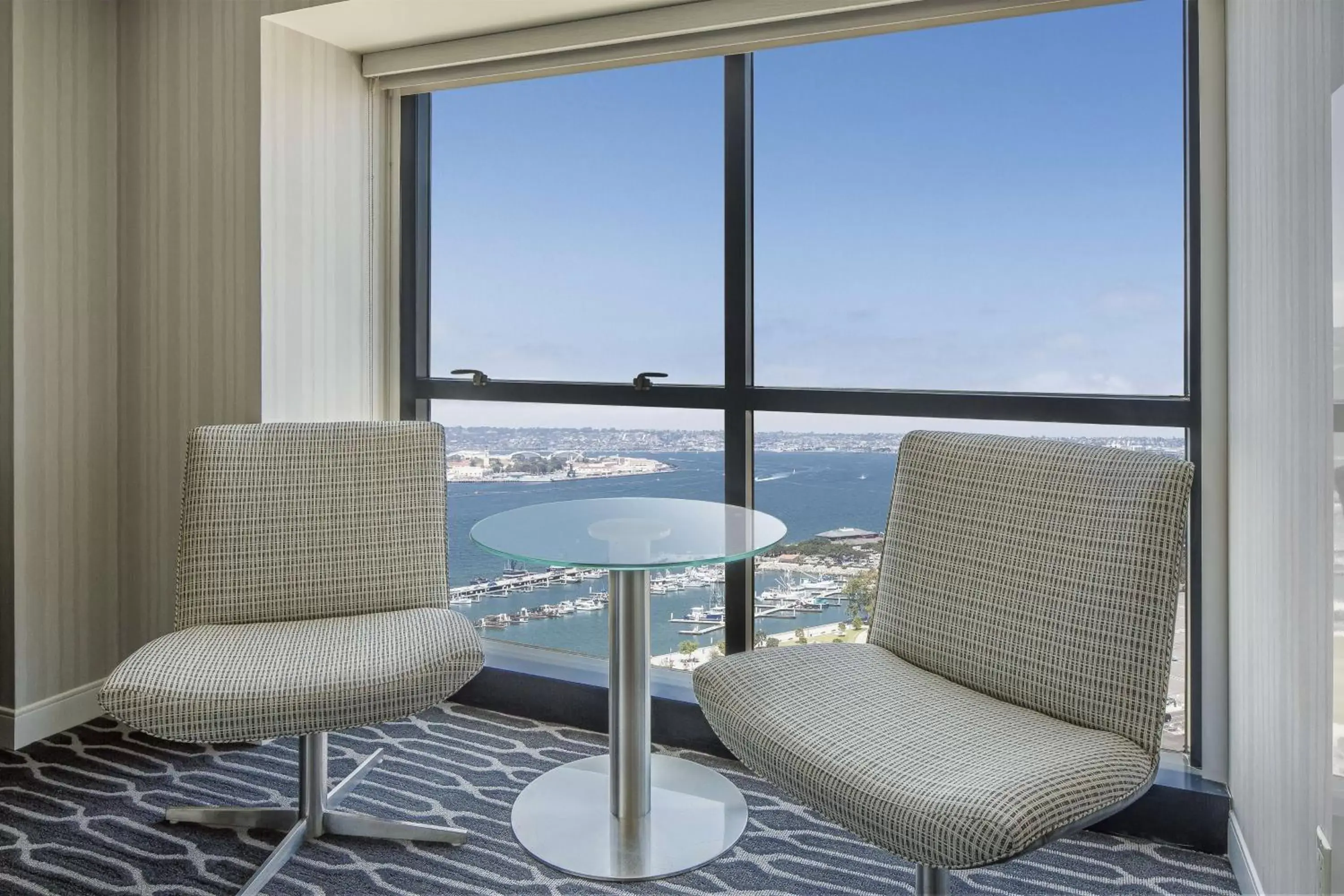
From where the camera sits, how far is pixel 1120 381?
2.13 metres

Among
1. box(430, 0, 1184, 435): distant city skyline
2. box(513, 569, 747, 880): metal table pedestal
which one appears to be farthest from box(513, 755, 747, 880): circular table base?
box(430, 0, 1184, 435): distant city skyline

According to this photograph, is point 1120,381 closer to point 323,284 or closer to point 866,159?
point 866,159

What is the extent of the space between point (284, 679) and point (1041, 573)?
4.77ft

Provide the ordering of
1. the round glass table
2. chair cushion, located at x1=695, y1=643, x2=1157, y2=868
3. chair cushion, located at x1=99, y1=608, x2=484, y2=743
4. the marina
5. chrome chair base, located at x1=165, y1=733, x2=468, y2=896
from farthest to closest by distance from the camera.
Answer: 1. the marina
2. chrome chair base, located at x1=165, y1=733, x2=468, y2=896
3. the round glass table
4. chair cushion, located at x1=99, y1=608, x2=484, y2=743
5. chair cushion, located at x1=695, y1=643, x2=1157, y2=868

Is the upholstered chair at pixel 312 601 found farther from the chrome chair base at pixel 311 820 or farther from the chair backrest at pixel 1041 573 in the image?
the chair backrest at pixel 1041 573

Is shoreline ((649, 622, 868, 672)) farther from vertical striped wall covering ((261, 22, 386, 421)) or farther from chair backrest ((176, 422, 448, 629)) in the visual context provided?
vertical striped wall covering ((261, 22, 386, 421))

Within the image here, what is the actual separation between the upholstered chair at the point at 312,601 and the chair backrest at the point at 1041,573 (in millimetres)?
951

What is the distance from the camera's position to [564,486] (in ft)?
9.36

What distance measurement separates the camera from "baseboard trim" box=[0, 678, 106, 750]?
2.50m

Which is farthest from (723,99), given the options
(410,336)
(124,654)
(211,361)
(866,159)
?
(124,654)

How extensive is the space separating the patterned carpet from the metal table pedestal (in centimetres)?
4

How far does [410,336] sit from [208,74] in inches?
36.6

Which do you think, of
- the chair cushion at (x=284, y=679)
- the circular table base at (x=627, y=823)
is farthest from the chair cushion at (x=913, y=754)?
the chair cushion at (x=284, y=679)

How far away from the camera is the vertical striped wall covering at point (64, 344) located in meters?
2.47
